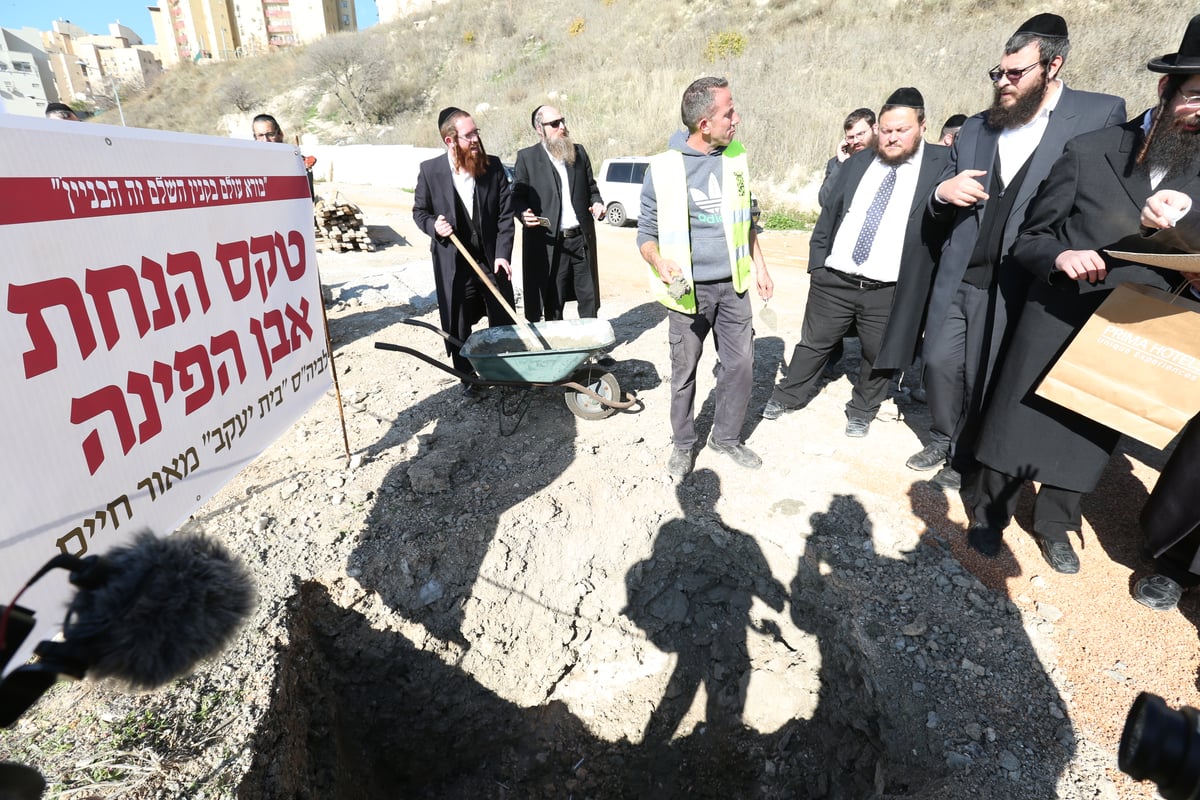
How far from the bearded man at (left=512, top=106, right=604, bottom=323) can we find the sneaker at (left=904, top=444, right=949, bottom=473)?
2934 millimetres

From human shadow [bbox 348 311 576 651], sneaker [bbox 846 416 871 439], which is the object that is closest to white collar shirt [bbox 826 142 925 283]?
sneaker [bbox 846 416 871 439]

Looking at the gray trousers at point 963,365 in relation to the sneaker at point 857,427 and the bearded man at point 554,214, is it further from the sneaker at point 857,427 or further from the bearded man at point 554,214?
the bearded man at point 554,214

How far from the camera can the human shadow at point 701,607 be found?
115 inches

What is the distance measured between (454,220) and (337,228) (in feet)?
23.2

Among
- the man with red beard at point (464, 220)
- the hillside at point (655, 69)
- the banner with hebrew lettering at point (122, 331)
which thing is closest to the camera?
the banner with hebrew lettering at point (122, 331)

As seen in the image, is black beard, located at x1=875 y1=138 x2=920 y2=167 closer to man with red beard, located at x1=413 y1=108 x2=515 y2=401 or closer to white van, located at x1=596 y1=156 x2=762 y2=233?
man with red beard, located at x1=413 y1=108 x2=515 y2=401

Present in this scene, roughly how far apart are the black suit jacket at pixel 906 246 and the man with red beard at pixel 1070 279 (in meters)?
0.66

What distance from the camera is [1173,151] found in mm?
2092

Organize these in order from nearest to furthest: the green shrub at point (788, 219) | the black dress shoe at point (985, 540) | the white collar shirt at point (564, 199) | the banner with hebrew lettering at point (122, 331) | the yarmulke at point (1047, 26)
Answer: the banner with hebrew lettering at point (122, 331) → the yarmulke at point (1047, 26) → the black dress shoe at point (985, 540) → the white collar shirt at point (564, 199) → the green shrub at point (788, 219)

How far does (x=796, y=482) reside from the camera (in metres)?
3.38

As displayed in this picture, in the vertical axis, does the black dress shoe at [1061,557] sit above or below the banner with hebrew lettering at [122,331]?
below

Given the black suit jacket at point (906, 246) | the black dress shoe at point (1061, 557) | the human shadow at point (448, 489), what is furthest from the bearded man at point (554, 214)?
the black dress shoe at point (1061, 557)

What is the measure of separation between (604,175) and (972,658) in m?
11.8

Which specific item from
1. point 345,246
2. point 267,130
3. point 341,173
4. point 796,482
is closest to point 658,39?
point 341,173
